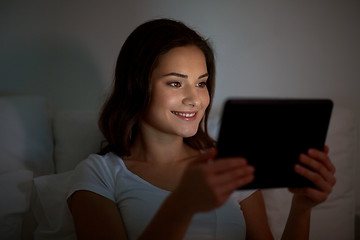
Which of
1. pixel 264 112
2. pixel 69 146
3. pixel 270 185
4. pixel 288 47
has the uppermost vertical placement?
pixel 288 47

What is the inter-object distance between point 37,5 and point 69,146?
0.62m

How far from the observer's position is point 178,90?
3.25 ft

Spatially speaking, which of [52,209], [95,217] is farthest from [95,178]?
[52,209]

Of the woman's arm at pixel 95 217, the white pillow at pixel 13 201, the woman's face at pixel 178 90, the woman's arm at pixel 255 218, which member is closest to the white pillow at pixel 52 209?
the white pillow at pixel 13 201

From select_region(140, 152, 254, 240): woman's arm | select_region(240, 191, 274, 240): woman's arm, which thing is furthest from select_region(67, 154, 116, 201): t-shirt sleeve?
select_region(240, 191, 274, 240): woman's arm

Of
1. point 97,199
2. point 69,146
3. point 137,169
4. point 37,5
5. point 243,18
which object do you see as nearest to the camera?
point 97,199

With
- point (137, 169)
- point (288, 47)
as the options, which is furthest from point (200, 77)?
point (288, 47)

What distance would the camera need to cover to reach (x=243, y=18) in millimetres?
1576

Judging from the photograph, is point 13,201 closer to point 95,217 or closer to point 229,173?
point 95,217

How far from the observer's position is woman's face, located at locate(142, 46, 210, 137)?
986mm

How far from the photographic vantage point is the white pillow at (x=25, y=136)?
4.06ft

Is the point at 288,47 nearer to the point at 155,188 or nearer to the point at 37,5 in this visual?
the point at 155,188

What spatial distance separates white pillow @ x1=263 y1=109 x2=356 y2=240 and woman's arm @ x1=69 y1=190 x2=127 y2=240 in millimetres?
598

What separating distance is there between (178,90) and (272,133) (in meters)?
0.37
